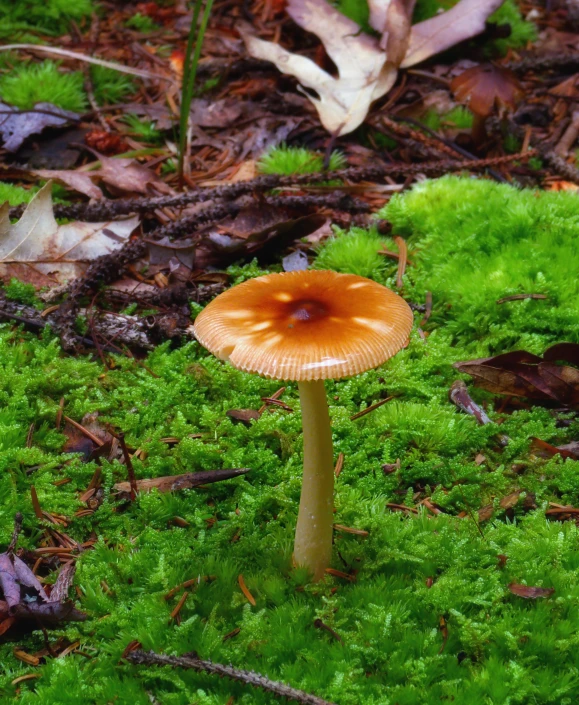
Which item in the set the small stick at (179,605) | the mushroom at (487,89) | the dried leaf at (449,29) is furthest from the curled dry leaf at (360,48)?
the small stick at (179,605)

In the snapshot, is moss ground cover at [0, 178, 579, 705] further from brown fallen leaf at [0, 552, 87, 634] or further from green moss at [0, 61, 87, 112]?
green moss at [0, 61, 87, 112]

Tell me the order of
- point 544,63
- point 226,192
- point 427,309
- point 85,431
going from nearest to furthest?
point 85,431 < point 427,309 < point 226,192 < point 544,63

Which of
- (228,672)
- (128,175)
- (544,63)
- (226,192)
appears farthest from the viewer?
(544,63)

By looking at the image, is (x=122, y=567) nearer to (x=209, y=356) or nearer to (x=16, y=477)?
(x=16, y=477)

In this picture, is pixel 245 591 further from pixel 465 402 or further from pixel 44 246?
pixel 44 246

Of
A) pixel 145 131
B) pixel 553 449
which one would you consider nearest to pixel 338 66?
pixel 145 131

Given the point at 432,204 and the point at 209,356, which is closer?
the point at 209,356

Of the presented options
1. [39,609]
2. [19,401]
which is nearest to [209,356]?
[19,401]
